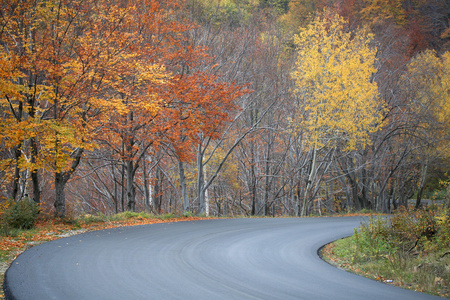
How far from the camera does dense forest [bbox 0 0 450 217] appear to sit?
569 inches

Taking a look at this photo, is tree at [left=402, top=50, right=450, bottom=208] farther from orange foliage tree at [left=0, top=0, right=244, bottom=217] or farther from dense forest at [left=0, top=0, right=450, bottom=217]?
orange foliage tree at [left=0, top=0, right=244, bottom=217]

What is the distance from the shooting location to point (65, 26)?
15047 millimetres

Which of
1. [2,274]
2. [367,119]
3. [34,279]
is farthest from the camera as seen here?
[367,119]

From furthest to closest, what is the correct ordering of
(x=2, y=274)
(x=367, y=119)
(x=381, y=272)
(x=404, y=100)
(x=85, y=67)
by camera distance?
(x=404, y=100) < (x=367, y=119) < (x=85, y=67) < (x=381, y=272) < (x=2, y=274)

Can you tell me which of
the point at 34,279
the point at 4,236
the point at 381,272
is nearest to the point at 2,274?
the point at 34,279

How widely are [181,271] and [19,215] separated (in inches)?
304

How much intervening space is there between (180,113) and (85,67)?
4.85 m

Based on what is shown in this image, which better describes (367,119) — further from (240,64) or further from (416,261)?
(416,261)

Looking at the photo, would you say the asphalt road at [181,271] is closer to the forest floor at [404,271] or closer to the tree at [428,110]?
the forest floor at [404,271]

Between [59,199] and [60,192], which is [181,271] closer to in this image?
[59,199]

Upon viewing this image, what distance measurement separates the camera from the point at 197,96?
18062 mm

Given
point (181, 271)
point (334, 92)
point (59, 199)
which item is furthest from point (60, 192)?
point (334, 92)

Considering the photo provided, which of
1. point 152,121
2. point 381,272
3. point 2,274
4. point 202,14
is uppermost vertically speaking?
point 202,14

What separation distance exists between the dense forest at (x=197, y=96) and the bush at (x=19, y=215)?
4.08 feet
